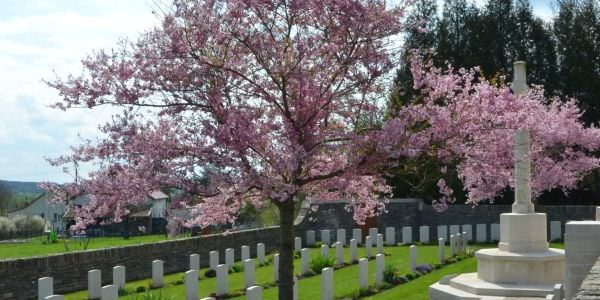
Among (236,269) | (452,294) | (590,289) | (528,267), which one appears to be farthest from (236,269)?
(590,289)

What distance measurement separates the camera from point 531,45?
3262 cm

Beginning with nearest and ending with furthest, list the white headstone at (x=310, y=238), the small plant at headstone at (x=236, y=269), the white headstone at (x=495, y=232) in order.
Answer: the small plant at headstone at (x=236, y=269) → the white headstone at (x=495, y=232) → the white headstone at (x=310, y=238)

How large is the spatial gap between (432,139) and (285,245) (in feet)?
7.56

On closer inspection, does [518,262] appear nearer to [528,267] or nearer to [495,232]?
[528,267]

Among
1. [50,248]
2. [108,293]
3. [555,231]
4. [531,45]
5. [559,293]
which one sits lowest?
[50,248]

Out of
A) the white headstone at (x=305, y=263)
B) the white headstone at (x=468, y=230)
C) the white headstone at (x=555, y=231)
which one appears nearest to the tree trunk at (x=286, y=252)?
the white headstone at (x=305, y=263)

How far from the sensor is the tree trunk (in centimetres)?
863

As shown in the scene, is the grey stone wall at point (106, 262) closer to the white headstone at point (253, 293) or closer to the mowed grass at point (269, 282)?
the mowed grass at point (269, 282)

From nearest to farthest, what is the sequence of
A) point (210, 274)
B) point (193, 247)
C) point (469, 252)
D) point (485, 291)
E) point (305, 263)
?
point (485, 291) < point (305, 263) < point (210, 274) < point (193, 247) < point (469, 252)

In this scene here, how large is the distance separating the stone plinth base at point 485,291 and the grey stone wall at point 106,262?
7.13 m

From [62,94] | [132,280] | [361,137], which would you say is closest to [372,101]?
[361,137]

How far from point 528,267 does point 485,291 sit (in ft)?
3.19

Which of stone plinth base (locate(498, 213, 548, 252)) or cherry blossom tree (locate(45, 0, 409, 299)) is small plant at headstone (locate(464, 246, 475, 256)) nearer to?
stone plinth base (locate(498, 213, 548, 252))

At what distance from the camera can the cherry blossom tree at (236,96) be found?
746 centimetres
